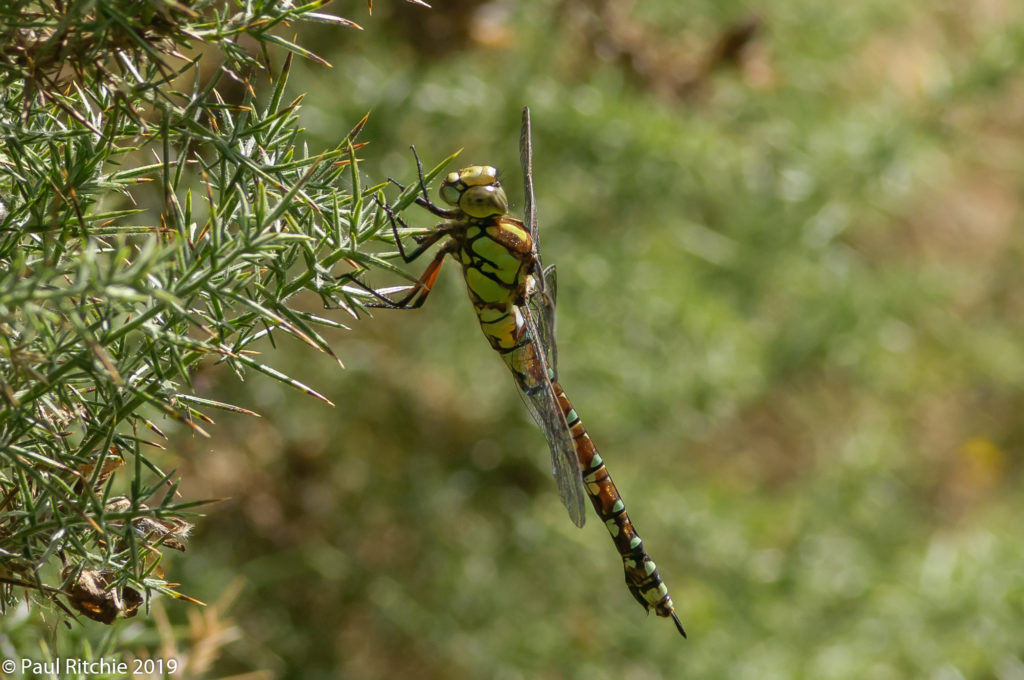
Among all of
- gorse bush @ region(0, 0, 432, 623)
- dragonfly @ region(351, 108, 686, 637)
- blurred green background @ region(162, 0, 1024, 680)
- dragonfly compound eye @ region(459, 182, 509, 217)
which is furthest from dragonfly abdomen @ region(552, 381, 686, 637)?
blurred green background @ region(162, 0, 1024, 680)

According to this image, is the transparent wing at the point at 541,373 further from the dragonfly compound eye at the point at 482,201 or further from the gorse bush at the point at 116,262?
the gorse bush at the point at 116,262

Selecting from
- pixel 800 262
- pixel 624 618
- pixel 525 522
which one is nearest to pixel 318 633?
pixel 525 522

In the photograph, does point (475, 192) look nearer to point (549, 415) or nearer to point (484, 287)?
point (484, 287)

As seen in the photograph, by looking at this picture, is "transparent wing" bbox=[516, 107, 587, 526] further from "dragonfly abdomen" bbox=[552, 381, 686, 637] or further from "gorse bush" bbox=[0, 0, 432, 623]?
"gorse bush" bbox=[0, 0, 432, 623]

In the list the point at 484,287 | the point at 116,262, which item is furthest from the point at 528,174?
the point at 116,262

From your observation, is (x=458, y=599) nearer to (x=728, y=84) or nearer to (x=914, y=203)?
(x=728, y=84)

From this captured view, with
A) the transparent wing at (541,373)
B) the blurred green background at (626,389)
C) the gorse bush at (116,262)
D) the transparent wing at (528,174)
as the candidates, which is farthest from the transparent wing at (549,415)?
the blurred green background at (626,389)
